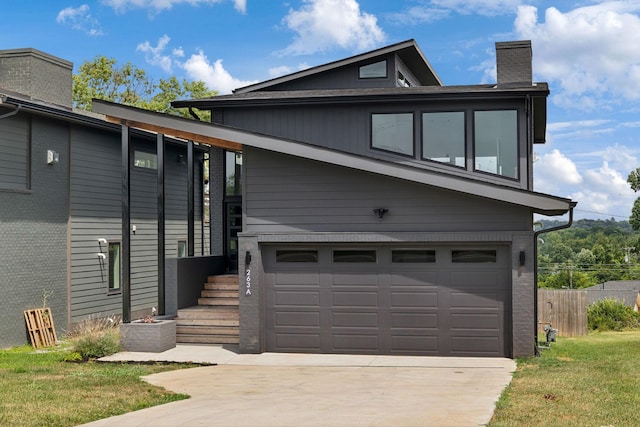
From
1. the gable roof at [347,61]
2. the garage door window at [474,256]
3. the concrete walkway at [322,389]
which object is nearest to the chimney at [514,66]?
the gable roof at [347,61]

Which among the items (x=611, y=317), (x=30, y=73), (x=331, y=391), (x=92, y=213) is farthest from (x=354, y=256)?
→ (x=611, y=317)

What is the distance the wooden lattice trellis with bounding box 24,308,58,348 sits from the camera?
55.6 feet

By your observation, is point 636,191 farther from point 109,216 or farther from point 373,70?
point 109,216

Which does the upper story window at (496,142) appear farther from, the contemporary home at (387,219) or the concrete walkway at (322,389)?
the concrete walkway at (322,389)

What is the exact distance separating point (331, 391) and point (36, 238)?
10006 millimetres

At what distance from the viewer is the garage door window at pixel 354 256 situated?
14.2m

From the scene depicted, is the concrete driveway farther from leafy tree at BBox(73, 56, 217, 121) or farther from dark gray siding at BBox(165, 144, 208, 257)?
leafy tree at BBox(73, 56, 217, 121)

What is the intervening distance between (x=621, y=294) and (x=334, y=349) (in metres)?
34.8

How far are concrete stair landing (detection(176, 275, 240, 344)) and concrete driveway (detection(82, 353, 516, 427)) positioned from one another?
133cm

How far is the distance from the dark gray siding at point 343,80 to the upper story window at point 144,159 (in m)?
4.83

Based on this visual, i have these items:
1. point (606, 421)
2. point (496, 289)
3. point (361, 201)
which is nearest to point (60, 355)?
point (361, 201)

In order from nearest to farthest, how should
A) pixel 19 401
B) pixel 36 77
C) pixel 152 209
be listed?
pixel 19 401, pixel 36 77, pixel 152 209

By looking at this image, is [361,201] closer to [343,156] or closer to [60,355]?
[343,156]

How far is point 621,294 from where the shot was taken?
144 feet
